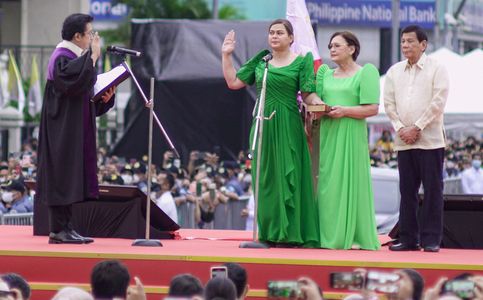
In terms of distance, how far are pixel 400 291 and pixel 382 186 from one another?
1292cm

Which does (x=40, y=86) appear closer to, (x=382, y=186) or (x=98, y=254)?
(x=382, y=186)

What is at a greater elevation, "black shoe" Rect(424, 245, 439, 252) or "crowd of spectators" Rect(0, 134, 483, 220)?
"black shoe" Rect(424, 245, 439, 252)

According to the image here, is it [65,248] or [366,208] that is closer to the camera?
[65,248]

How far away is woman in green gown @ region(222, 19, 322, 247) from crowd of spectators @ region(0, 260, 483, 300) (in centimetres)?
264

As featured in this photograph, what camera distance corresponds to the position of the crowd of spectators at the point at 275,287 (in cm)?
705

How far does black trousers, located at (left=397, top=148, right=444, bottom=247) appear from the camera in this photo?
37.4 feet

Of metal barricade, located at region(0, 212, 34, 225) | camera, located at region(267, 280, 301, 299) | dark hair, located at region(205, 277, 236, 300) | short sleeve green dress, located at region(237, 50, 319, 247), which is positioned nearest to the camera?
camera, located at region(267, 280, 301, 299)

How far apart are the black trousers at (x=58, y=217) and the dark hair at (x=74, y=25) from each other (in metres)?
1.36

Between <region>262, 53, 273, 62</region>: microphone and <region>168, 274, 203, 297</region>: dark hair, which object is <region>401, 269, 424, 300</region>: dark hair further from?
<region>262, 53, 273, 62</region>: microphone

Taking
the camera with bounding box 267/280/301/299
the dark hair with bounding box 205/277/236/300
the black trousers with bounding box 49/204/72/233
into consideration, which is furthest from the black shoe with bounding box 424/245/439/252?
the camera with bounding box 267/280/301/299

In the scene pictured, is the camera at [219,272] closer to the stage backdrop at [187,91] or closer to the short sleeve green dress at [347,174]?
the short sleeve green dress at [347,174]

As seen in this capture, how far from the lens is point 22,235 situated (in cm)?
1261

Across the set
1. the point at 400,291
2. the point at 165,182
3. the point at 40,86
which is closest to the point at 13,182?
the point at 165,182

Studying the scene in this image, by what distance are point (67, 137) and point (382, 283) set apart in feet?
15.8
